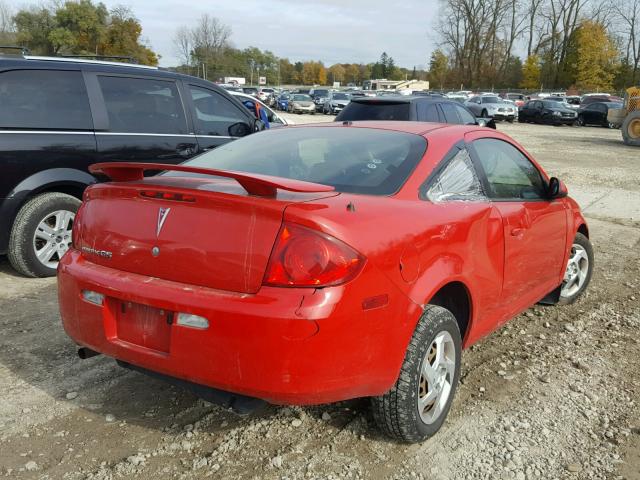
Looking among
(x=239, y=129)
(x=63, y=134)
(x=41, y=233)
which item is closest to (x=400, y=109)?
(x=239, y=129)

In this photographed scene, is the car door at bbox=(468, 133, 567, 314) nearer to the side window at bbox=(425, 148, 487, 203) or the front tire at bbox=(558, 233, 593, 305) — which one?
the side window at bbox=(425, 148, 487, 203)

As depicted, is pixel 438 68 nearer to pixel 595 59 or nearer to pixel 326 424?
pixel 595 59

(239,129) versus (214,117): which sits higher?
(214,117)

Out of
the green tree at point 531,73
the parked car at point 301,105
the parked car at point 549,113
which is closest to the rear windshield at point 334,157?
the parked car at point 549,113

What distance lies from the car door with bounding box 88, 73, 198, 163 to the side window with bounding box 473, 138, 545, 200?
349cm

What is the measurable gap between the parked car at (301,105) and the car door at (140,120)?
119 ft

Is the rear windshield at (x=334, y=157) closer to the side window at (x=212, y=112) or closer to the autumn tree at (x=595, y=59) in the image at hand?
the side window at (x=212, y=112)

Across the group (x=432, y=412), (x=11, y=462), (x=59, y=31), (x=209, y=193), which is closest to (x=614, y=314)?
(x=432, y=412)

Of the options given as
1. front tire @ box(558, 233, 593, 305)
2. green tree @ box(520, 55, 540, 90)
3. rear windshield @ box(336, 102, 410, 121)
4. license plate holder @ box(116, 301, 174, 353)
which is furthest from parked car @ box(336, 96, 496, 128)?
green tree @ box(520, 55, 540, 90)

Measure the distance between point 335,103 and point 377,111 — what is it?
30.8m

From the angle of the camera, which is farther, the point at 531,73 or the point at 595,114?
the point at 531,73

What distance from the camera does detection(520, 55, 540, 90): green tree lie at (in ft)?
260

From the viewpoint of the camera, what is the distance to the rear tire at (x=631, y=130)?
72.4 feet

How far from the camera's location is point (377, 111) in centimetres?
959
